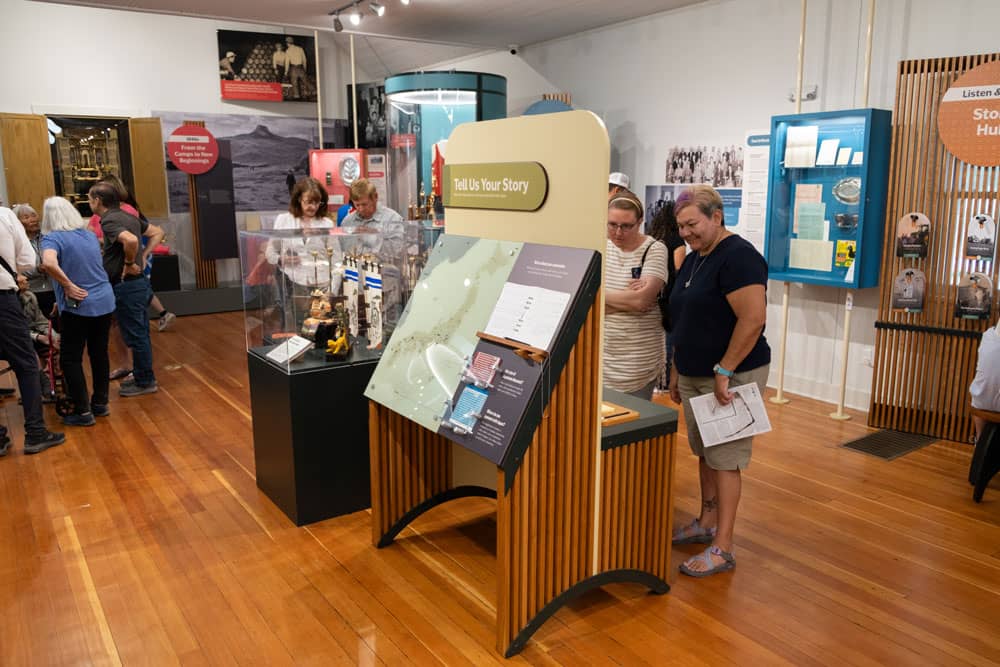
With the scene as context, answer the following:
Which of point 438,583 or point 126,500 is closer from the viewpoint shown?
point 438,583

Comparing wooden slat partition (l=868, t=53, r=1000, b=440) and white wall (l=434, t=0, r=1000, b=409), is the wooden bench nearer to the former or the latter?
wooden slat partition (l=868, t=53, r=1000, b=440)

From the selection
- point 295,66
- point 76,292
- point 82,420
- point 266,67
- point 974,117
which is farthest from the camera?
point 295,66

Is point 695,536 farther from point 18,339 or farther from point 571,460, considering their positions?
point 18,339

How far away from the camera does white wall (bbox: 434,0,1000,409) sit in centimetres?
525

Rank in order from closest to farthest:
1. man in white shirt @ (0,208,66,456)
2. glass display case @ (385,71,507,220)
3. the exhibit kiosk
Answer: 1. the exhibit kiosk
2. man in white shirt @ (0,208,66,456)
3. glass display case @ (385,71,507,220)

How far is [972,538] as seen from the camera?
3.69 meters

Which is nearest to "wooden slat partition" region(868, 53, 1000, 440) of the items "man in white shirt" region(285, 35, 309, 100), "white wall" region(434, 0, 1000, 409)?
"white wall" region(434, 0, 1000, 409)

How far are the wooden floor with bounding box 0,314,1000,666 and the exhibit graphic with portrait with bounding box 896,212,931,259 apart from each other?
1320 millimetres

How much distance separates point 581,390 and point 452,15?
19.2 ft

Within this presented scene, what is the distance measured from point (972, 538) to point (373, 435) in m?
2.88

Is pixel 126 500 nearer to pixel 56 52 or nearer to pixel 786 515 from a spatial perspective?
pixel 786 515

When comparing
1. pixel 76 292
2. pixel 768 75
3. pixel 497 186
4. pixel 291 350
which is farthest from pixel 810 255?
pixel 76 292

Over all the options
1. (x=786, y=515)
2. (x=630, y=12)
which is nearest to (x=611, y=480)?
(x=786, y=515)

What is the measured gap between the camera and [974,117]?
4.72 metres
